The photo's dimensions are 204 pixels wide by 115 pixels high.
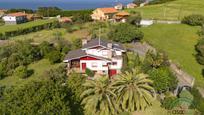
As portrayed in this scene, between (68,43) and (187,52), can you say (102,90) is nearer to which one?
(68,43)

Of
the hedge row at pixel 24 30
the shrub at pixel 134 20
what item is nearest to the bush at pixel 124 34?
the shrub at pixel 134 20

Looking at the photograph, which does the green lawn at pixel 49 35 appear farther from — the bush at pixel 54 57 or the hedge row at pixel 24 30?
the bush at pixel 54 57

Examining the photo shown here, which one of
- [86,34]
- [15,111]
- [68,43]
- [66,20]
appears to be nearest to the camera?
[15,111]

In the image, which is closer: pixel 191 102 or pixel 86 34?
pixel 191 102

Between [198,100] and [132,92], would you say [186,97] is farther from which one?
[132,92]

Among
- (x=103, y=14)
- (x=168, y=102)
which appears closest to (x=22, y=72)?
(x=168, y=102)

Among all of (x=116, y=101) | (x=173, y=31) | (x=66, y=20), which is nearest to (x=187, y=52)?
(x=173, y=31)

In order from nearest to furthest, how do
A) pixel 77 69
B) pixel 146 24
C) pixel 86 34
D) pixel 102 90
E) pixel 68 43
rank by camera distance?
pixel 102 90
pixel 77 69
pixel 68 43
pixel 86 34
pixel 146 24
